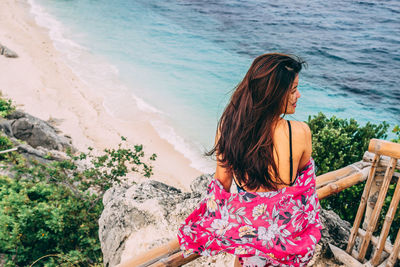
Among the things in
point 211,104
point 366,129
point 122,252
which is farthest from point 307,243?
point 211,104

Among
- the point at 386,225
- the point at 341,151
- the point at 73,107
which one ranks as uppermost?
the point at 386,225

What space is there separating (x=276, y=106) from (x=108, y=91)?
13058 millimetres

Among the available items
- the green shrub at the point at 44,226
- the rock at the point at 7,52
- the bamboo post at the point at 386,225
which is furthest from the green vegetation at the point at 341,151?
the rock at the point at 7,52

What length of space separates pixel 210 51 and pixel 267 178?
18.7 metres

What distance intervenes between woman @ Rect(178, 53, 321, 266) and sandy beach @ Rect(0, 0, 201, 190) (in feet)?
22.5

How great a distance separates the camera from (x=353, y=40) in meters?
21.1

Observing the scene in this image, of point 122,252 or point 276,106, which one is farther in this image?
point 122,252

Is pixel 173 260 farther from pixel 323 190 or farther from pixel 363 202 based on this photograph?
pixel 363 202

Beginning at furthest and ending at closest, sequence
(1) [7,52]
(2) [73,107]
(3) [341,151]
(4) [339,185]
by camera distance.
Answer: (1) [7,52] < (2) [73,107] < (3) [341,151] < (4) [339,185]

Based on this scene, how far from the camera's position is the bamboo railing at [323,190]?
2340mm

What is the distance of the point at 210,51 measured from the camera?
64.8ft

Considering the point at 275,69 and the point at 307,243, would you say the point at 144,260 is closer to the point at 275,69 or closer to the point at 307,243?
the point at 307,243

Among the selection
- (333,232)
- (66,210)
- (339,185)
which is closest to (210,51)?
(66,210)

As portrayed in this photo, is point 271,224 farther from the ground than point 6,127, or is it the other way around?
point 271,224
